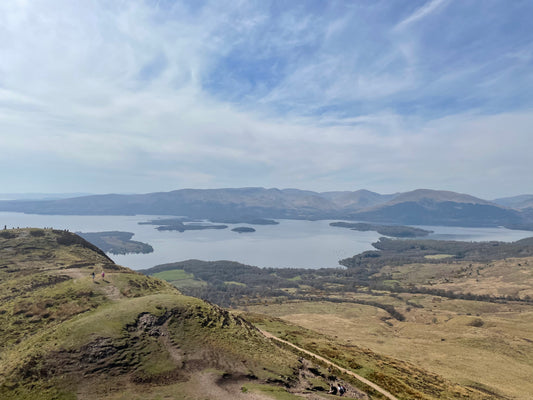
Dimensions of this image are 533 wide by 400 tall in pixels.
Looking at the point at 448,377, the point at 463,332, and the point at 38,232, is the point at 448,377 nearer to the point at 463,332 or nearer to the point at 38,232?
the point at 463,332

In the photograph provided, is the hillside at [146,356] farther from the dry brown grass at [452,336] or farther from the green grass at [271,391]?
the dry brown grass at [452,336]

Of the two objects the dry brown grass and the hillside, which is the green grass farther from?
the dry brown grass

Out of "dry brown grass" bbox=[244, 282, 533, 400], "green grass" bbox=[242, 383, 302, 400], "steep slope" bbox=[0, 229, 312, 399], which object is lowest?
"dry brown grass" bbox=[244, 282, 533, 400]

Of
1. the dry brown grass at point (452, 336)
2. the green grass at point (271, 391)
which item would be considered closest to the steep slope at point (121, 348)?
the green grass at point (271, 391)

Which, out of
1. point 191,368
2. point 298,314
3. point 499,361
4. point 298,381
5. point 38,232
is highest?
point 38,232

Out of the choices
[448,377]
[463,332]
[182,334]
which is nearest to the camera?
[182,334]

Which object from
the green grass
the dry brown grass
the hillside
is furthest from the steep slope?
the dry brown grass

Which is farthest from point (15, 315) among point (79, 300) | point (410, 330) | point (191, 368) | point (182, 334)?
point (410, 330)

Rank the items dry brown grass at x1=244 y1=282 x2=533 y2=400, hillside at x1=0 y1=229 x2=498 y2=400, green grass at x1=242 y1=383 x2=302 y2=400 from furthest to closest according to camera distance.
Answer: dry brown grass at x1=244 y1=282 x2=533 y2=400, hillside at x1=0 y1=229 x2=498 y2=400, green grass at x1=242 y1=383 x2=302 y2=400
